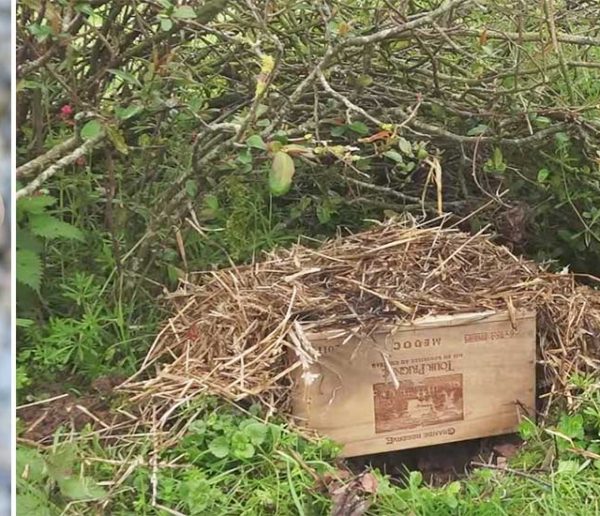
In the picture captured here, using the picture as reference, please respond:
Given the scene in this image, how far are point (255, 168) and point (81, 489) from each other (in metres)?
1.31

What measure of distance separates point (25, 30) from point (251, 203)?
0.97 m

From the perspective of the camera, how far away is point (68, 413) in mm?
2342

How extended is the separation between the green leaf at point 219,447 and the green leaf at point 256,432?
0.05 m

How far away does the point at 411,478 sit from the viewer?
2.08m

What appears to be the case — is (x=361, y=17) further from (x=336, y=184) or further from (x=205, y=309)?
(x=205, y=309)

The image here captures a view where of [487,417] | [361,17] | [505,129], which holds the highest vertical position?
[361,17]

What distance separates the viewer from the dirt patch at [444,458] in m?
2.46

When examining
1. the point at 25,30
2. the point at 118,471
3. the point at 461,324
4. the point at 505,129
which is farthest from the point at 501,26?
the point at 118,471

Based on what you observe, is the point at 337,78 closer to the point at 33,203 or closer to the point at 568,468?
the point at 33,203

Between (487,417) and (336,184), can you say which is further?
(336,184)

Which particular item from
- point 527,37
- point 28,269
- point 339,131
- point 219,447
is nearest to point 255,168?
point 339,131

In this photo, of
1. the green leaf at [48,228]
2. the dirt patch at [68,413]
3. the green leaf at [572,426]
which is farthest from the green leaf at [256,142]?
the green leaf at [572,426]

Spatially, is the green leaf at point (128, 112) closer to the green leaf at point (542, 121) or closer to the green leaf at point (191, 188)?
the green leaf at point (191, 188)

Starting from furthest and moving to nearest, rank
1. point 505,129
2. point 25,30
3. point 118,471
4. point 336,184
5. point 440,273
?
point 336,184, point 505,129, point 440,273, point 25,30, point 118,471
